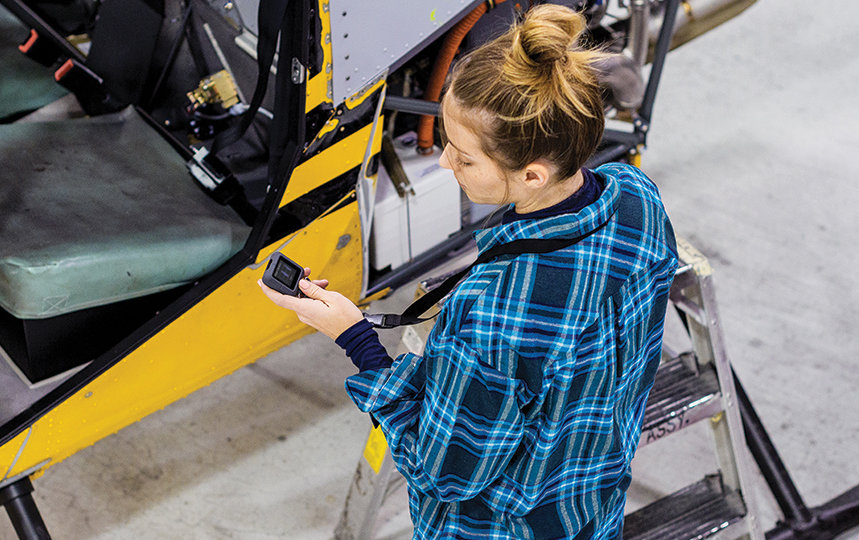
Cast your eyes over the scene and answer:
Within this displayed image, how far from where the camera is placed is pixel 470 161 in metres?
1.17

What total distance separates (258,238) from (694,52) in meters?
3.12

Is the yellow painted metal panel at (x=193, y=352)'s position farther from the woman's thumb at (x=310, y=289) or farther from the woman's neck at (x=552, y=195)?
the woman's neck at (x=552, y=195)

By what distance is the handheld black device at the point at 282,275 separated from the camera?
139 cm

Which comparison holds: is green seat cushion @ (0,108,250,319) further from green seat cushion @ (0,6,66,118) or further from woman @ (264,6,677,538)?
woman @ (264,6,677,538)

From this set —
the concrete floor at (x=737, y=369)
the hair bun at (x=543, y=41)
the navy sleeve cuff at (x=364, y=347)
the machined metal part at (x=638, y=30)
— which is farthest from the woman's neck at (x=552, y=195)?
the machined metal part at (x=638, y=30)

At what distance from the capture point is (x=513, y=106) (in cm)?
109

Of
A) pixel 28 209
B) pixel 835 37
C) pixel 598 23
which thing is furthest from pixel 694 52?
pixel 28 209

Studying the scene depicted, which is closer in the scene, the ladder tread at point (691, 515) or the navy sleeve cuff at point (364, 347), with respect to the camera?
the navy sleeve cuff at point (364, 347)

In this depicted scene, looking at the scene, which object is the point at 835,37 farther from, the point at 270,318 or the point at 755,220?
the point at 270,318

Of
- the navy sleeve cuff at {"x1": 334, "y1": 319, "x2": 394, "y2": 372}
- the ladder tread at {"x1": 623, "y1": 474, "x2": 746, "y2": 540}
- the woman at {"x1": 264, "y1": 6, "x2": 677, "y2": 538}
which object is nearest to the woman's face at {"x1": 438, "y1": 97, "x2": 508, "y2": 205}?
the woman at {"x1": 264, "y1": 6, "x2": 677, "y2": 538}

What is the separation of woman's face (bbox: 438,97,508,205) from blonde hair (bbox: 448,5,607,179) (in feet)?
0.04

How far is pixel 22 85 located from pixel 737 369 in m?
2.30

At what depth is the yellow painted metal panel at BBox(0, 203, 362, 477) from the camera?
6.02 ft

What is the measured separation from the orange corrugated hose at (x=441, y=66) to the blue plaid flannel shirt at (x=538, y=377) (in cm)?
85
